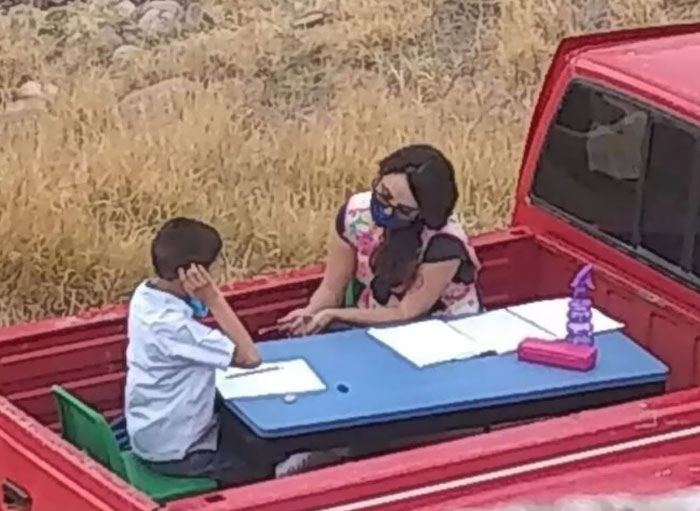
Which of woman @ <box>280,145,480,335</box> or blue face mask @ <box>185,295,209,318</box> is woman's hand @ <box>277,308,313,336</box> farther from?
blue face mask @ <box>185,295,209,318</box>

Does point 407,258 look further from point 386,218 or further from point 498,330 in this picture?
point 498,330

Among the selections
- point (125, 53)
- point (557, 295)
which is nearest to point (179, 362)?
point (557, 295)

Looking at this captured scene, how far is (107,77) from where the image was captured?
973cm

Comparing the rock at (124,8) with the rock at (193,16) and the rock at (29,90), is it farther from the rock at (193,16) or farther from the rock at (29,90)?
the rock at (29,90)

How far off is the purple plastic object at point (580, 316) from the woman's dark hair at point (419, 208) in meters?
0.42

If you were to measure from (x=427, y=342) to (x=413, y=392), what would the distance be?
34 centimetres

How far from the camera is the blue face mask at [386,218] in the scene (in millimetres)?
5109

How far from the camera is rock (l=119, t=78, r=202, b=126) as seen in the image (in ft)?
30.1

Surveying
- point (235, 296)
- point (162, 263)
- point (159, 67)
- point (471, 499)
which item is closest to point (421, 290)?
point (235, 296)

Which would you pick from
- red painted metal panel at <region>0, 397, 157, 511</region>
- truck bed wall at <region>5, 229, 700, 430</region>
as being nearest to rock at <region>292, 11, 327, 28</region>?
truck bed wall at <region>5, 229, 700, 430</region>

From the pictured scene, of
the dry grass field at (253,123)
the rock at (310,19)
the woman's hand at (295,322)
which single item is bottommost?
the dry grass field at (253,123)

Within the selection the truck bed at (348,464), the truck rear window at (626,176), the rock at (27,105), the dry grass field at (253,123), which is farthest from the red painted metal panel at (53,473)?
the rock at (27,105)

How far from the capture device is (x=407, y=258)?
5.18m

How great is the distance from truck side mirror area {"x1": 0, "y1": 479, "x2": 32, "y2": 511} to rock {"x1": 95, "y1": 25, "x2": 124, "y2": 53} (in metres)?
6.06
